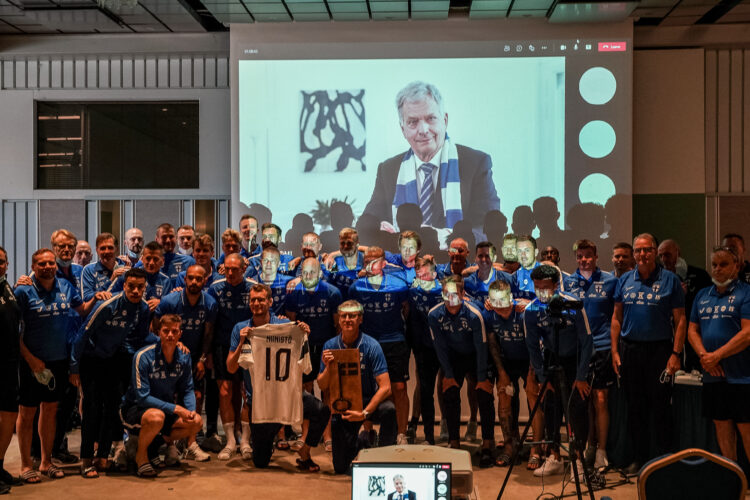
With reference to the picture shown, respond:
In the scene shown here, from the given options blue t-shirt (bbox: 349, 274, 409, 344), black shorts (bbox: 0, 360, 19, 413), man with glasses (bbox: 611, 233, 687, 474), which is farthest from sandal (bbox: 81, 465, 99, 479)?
man with glasses (bbox: 611, 233, 687, 474)

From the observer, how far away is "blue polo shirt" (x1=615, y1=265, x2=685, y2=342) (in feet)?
17.3

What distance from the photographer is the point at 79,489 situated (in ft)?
16.7

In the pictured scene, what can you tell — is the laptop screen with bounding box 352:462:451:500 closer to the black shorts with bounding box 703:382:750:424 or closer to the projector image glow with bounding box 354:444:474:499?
the projector image glow with bounding box 354:444:474:499

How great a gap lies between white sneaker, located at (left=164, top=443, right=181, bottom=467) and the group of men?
0.4 inches

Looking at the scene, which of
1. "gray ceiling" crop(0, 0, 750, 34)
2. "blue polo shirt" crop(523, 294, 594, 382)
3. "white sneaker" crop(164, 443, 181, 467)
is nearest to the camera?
"blue polo shirt" crop(523, 294, 594, 382)

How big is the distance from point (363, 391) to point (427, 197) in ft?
9.31

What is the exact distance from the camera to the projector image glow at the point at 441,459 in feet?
12.0

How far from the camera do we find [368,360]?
217 inches

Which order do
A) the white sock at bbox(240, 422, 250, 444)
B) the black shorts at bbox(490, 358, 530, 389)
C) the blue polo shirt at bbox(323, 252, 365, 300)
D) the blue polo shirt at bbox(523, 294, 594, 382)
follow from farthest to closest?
the blue polo shirt at bbox(323, 252, 365, 300)
the white sock at bbox(240, 422, 250, 444)
the black shorts at bbox(490, 358, 530, 389)
the blue polo shirt at bbox(523, 294, 594, 382)

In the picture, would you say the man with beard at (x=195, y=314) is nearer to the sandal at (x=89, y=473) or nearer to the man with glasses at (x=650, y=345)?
the sandal at (x=89, y=473)

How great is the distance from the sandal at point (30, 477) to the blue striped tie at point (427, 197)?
14.4ft

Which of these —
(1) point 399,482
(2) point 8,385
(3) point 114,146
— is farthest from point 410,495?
(3) point 114,146

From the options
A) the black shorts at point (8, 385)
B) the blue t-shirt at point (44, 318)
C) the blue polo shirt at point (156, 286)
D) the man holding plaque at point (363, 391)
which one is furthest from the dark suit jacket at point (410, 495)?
the blue polo shirt at point (156, 286)

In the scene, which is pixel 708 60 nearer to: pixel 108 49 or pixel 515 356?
pixel 515 356
